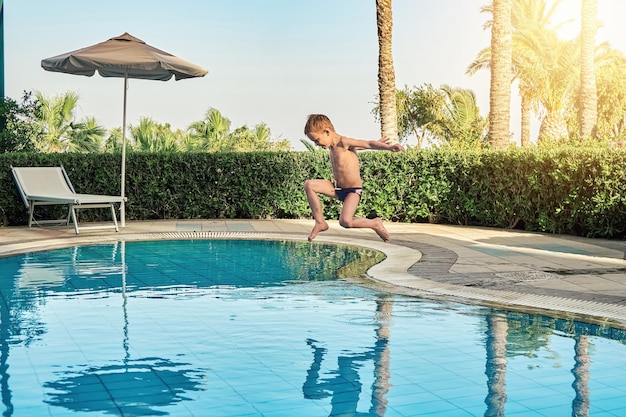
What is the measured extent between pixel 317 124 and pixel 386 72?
11.6 m

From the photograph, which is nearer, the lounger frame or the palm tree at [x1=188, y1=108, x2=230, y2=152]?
the lounger frame

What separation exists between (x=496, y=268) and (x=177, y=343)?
4.70 meters

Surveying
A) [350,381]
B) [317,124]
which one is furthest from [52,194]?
[350,381]

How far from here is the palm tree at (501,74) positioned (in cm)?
1817

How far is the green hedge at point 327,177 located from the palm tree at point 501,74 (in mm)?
3271

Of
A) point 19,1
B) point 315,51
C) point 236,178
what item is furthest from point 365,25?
point 236,178

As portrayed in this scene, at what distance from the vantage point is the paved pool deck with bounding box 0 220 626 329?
25.3 feet

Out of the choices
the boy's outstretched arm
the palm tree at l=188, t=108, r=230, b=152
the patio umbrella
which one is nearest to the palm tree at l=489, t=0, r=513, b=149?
the patio umbrella

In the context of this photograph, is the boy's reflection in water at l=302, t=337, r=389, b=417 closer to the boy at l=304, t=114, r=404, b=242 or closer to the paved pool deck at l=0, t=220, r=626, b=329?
the paved pool deck at l=0, t=220, r=626, b=329

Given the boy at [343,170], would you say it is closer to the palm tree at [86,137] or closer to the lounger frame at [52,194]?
the lounger frame at [52,194]

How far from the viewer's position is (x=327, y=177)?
1627 centimetres

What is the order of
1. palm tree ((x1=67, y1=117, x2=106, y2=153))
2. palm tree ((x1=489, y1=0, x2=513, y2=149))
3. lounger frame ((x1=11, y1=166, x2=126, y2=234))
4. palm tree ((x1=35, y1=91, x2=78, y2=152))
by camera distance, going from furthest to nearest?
palm tree ((x1=35, y1=91, x2=78, y2=152))
palm tree ((x1=67, y1=117, x2=106, y2=153))
palm tree ((x1=489, y1=0, x2=513, y2=149))
lounger frame ((x1=11, y1=166, x2=126, y2=234))

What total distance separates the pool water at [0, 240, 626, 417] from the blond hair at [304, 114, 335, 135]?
165 centimetres

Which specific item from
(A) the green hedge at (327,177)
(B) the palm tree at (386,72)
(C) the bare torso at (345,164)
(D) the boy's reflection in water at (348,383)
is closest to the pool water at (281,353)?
(D) the boy's reflection in water at (348,383)
